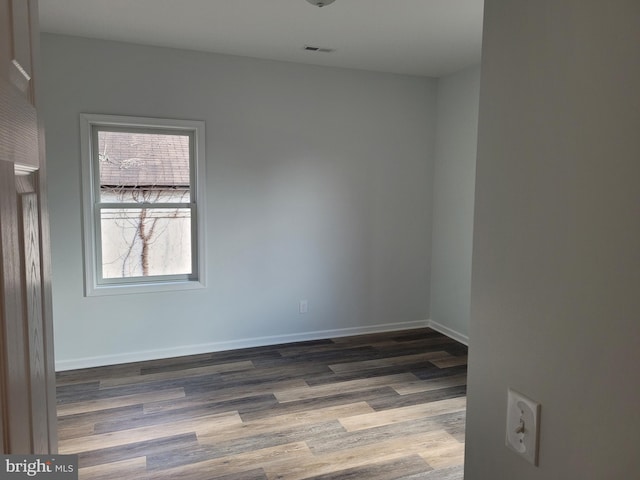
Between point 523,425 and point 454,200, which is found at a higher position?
point 454,200

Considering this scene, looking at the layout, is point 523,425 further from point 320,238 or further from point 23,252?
point 320,238

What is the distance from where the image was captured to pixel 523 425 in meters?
0.80

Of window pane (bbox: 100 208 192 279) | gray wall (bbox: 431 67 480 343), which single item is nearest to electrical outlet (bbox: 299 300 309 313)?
window pane (bbox: 100 208 192 279)

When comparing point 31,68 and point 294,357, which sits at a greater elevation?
point 31,68

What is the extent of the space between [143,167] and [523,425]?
3.53 m

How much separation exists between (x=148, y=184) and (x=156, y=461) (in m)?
2.21

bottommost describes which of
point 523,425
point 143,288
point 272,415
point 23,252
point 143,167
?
point 272,415

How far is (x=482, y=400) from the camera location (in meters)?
0.90

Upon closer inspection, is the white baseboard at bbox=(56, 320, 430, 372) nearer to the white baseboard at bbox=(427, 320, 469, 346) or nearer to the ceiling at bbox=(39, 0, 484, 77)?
the white baseboard at bbox=(427, 320, 469, 346)

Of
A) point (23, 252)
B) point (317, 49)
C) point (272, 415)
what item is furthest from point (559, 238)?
point (317, 49)

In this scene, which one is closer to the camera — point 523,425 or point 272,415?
point 523,425

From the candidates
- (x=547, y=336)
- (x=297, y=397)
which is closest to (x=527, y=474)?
(x=547, y=336)

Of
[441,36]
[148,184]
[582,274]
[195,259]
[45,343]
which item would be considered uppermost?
[441,36]

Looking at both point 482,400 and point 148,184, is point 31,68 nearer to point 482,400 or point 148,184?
point 482,400
